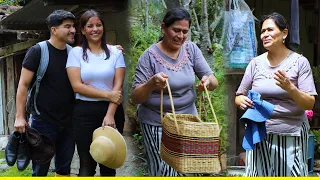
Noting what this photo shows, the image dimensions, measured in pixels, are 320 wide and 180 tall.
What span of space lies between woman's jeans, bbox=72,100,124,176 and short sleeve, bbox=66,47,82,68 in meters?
0.30

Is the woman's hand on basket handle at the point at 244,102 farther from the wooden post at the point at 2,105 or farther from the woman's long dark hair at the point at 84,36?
the wooden post at the point at 2,105

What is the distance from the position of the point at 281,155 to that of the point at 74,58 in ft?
5.80

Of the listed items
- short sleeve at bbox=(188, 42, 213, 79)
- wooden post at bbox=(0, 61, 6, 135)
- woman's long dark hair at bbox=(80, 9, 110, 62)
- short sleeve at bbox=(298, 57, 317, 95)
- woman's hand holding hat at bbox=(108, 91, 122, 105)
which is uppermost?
woman's long dark hair at bbox=(80, 9, 110, 62)

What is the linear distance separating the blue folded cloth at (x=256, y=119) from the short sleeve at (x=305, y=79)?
26 cm

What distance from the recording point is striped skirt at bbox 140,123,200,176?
3096 millimetres

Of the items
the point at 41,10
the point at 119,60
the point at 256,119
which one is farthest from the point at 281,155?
the point at 41,10

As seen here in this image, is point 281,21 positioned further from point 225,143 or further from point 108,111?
point 225,143

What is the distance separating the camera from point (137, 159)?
4.70 m

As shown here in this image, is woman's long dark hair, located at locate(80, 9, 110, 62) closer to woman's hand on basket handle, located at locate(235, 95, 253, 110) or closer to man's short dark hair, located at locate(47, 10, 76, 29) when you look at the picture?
man's short dark hair, located at locate(47, 10, 76, 29)

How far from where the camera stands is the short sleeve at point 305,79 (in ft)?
9.86

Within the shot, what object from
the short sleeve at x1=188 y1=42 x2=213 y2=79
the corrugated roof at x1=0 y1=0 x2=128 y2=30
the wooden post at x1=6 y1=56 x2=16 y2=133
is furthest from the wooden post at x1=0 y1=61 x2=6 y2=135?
the short sleeve at x1=188 y1=42 x2=213 y2=79

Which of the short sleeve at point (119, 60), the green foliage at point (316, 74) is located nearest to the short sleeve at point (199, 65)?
the short sleeve at point (119, 60)

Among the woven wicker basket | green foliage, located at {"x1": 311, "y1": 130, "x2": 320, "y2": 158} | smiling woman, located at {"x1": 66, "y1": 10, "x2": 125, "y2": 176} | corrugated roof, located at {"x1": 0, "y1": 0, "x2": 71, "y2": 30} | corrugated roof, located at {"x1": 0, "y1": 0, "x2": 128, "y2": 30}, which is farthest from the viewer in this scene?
green foliage, located at {"x1": 311, "y1": 130, "x2": 320, "y2": 158}

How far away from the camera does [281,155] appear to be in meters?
3.15
